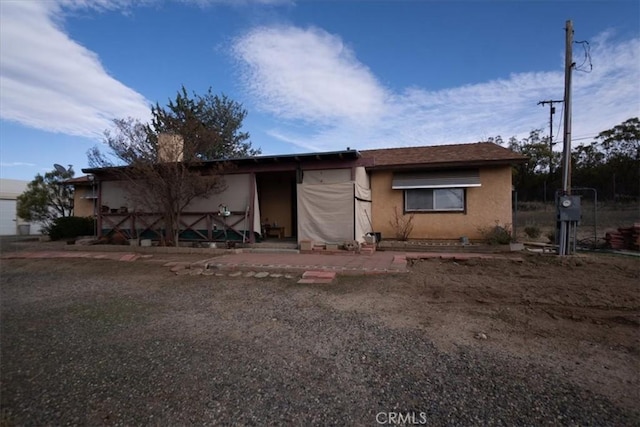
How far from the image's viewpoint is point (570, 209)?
9.14 metres

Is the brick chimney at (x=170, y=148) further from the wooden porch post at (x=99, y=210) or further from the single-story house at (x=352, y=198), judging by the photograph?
the wooden porch post at (x=99, y=210)

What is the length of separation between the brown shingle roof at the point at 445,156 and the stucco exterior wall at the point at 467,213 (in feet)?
1.59

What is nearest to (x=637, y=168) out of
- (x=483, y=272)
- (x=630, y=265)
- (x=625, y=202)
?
(x=625, y=202)

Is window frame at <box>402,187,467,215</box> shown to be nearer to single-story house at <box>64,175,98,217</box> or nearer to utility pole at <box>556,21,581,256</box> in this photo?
utility pole at <box>556,21,581,256</box>

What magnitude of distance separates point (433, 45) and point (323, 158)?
191 inches

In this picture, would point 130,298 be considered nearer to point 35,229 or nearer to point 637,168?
point 35,229

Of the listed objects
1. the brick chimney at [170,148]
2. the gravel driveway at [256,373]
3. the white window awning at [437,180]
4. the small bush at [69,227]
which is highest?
the brick chimney at [170,148]

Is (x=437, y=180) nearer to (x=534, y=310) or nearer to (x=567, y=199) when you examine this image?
(x=567, y=199)

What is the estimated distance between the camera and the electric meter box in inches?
356

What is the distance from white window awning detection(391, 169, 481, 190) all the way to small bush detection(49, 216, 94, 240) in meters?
13.9

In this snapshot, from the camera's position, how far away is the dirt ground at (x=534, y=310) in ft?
→ 10.1

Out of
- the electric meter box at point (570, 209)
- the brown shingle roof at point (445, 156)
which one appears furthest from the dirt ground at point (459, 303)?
the brown shingle roof at point (445, 156)

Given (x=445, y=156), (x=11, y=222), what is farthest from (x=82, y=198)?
(x=445, y=156)

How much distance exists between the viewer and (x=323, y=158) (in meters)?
10.3
